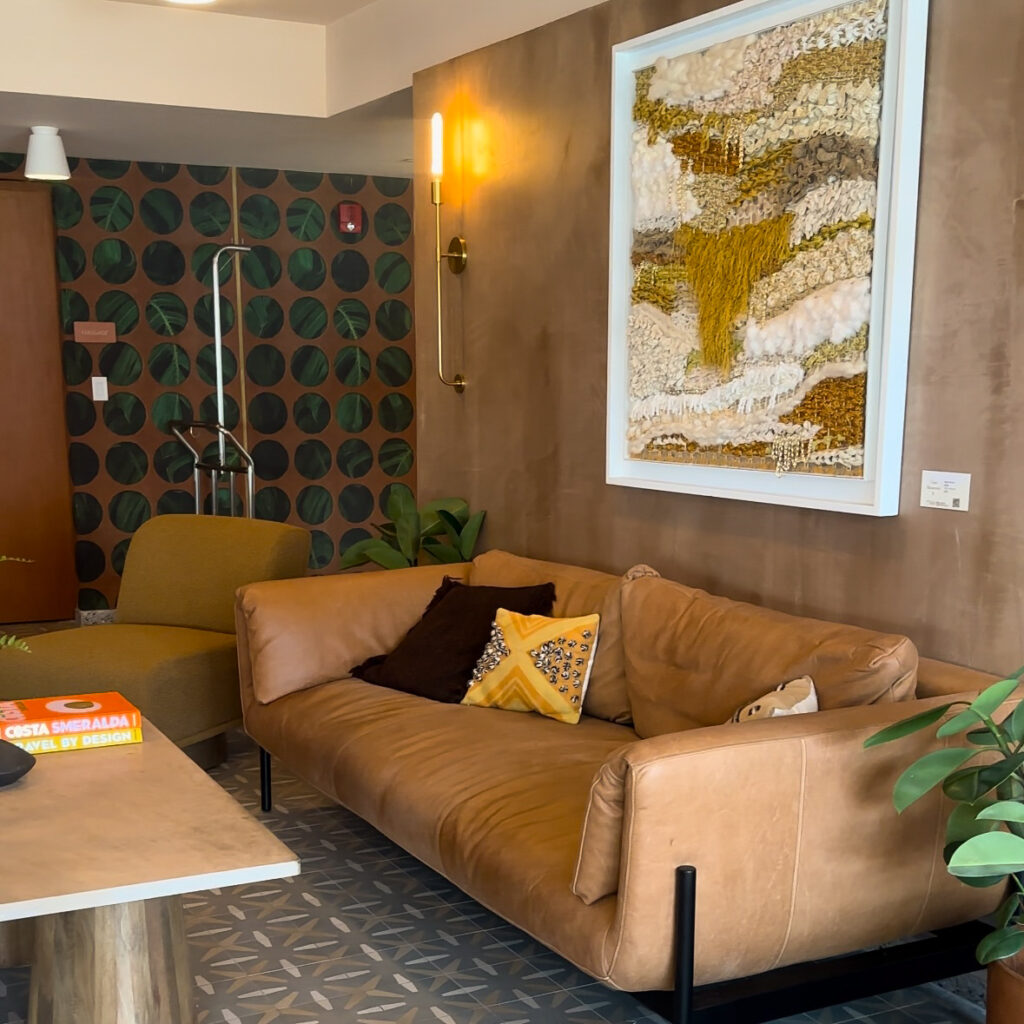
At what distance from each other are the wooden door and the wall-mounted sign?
0.11 metres

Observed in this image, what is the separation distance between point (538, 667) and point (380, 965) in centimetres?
86

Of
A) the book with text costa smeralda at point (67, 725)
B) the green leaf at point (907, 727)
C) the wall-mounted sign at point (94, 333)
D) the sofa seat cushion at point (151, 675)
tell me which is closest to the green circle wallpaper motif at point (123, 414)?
the wall-mounted sign at point (94, 333)

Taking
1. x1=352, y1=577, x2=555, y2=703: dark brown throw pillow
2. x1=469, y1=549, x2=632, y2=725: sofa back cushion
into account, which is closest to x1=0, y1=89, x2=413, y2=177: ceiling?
x1=469, y1=549, x2=632, y2=725: sofa back cushion

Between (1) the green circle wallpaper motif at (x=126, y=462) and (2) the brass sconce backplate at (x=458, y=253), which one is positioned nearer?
(2) the brass sconce backplate at (x=458, y=253)

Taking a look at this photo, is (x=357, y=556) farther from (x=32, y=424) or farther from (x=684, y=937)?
(x=32, y=424)

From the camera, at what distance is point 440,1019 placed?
243 centimetres

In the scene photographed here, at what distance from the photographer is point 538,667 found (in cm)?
318

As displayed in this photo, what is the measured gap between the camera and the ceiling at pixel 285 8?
464 centimetres

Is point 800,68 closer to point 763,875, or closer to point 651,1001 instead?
point 763,875

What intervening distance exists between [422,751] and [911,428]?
52.3 inches

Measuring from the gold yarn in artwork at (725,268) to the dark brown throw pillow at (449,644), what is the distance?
838 mm

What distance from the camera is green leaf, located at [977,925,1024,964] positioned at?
6.49ft

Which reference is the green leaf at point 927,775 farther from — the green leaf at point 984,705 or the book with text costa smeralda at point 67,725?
the book with text costa smeralda at point 67,725

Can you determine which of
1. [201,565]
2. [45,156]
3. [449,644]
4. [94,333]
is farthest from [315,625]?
[94,333]
